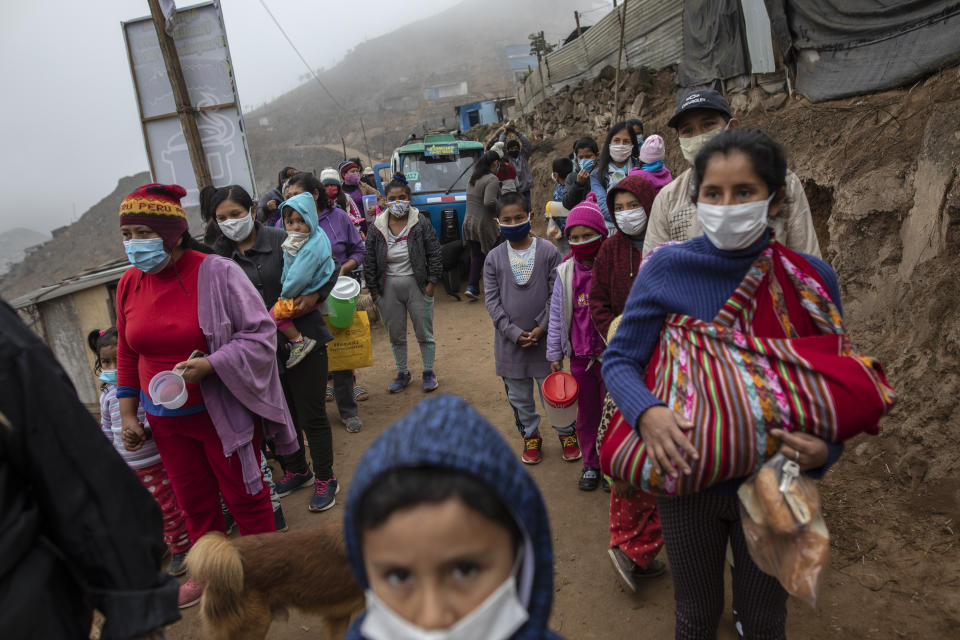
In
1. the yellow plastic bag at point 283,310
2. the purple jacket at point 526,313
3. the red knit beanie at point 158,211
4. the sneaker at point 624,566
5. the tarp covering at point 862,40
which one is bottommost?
the sneaker at point 624,566

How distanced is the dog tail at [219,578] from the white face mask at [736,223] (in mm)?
2090

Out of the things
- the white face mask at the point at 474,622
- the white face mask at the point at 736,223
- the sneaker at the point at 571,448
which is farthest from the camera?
the sneaker at the point at 571,448

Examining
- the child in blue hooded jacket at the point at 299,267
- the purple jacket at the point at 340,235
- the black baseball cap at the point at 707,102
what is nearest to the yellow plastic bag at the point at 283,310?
the child in blue hooded jacket at the point at 299,267

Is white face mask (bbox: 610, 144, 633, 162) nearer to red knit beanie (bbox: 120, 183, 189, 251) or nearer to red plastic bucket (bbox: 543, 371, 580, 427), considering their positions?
red plastic bucket (bbox: 543, 371, 580, 427)

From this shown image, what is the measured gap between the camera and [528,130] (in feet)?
70.0

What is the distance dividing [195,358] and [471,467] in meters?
2.12

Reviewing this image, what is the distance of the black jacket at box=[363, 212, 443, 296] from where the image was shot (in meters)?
5.68

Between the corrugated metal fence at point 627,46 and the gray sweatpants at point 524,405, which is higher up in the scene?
the corrugated metal fence at point 627,46

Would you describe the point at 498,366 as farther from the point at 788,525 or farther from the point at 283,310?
the point at 788,525

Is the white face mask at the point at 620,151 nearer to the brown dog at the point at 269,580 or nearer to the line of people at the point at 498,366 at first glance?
the line of people at the point at 498,366

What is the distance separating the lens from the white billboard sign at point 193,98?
19.7 ft

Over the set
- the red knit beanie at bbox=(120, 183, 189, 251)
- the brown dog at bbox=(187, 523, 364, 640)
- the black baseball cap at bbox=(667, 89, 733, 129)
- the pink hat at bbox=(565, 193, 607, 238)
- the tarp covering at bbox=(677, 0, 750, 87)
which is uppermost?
the tarp covering at bbox=(677, 0, 750, 87)

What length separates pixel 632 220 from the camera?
10.2 feet

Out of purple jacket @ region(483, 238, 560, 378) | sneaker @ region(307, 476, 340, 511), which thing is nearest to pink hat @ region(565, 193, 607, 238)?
purple jacket @ region(483, 238, 560, 378)
